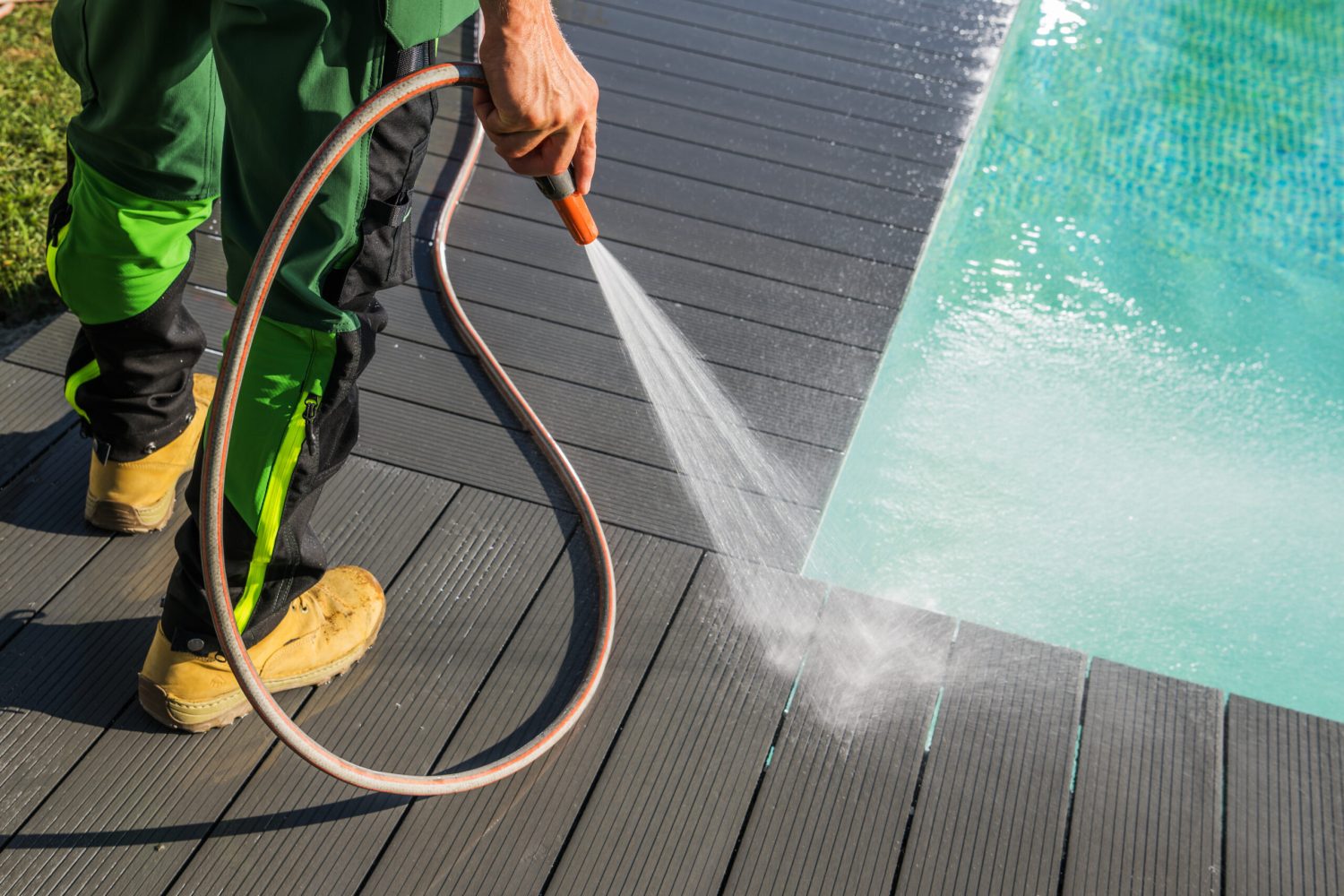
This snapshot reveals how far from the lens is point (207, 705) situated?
62.5 inches

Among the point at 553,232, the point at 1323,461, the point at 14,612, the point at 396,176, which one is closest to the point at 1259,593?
the point at 1323,461

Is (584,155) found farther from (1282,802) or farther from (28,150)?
(28,150)

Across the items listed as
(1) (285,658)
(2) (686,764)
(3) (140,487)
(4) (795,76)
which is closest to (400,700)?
(1) (285,658)

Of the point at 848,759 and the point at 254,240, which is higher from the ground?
the point at 254,240

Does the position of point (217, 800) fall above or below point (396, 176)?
below

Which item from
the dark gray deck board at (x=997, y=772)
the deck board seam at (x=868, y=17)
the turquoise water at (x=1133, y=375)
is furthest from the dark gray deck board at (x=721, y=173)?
the dark gray deck board at (x=997, y=772)

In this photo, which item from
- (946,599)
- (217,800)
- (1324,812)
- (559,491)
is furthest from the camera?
(946,599)

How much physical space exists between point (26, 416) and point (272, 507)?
0.89 meters

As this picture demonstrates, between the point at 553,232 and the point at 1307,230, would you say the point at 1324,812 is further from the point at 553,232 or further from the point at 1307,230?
the point at 1307,230

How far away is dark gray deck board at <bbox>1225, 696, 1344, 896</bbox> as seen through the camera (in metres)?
1.61

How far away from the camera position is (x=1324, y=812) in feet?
5.54

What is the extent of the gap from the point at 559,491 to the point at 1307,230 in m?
2.97

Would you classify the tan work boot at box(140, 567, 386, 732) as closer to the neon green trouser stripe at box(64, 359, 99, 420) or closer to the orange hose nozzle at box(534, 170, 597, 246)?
the neon green trouser stripe at box(64, 359, 99, 420)

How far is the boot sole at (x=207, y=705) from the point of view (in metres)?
1.58
